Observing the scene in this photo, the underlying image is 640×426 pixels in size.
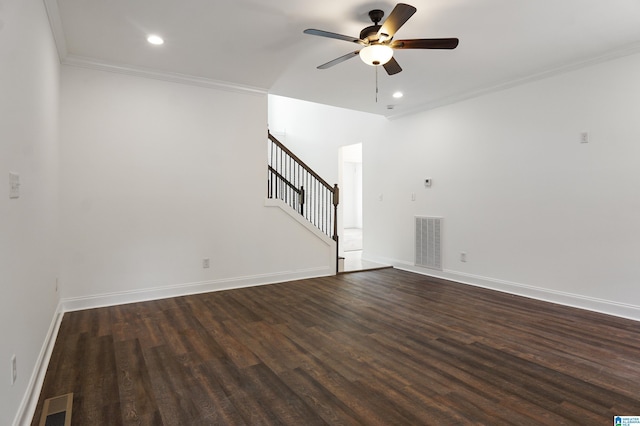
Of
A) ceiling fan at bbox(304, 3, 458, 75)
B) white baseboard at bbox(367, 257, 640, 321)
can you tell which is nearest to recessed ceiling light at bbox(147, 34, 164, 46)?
ceiling fan at bbox(304, 3, 458, 75)

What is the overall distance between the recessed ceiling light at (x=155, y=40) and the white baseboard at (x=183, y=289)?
9.06 feet

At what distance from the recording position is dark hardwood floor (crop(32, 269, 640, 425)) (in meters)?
1.93

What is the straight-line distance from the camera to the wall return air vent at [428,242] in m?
5.30

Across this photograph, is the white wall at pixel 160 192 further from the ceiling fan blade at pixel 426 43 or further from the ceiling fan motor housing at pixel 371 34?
the ceiling fan blade at pixel 426 43

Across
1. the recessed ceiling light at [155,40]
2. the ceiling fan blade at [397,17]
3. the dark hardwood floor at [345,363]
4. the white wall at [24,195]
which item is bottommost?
the dark hardwood floor at [345,363]

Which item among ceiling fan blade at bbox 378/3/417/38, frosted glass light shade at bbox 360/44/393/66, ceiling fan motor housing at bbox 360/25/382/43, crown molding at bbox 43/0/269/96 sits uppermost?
crown molding at bbox 43/0/269/96

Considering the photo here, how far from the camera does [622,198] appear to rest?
137 inches

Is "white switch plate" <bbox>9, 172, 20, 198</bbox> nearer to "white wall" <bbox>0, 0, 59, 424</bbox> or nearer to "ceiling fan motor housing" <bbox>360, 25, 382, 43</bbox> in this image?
"white wall" <bbox>0, 0, 59, 424</bbox>

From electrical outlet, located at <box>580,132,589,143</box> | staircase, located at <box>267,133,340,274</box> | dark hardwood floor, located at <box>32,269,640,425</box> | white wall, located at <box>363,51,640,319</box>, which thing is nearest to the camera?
dark hardwood floor, located at <box>32,269,640,425</box>

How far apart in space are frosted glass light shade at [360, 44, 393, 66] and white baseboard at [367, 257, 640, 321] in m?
3.36

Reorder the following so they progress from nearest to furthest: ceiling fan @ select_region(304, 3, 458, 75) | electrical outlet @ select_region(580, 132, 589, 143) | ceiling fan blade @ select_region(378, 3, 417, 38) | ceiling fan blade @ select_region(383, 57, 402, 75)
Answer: ceiling fan blade @ select_region(378, 3, 417, 38) < ceiling fan @ select_region(304, 3, 458, 75) < ceiling fan blade @ select_region(383, 57, 402, 75) < electrical outlet @ select_region(580, 132, 589, 143)

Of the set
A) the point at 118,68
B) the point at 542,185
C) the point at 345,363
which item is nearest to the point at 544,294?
the point at 542,185

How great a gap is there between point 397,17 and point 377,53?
1.32 ft

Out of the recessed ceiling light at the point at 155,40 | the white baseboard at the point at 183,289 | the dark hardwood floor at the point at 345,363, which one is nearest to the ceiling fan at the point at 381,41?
the recessed ceiling light at the point at 155,40
